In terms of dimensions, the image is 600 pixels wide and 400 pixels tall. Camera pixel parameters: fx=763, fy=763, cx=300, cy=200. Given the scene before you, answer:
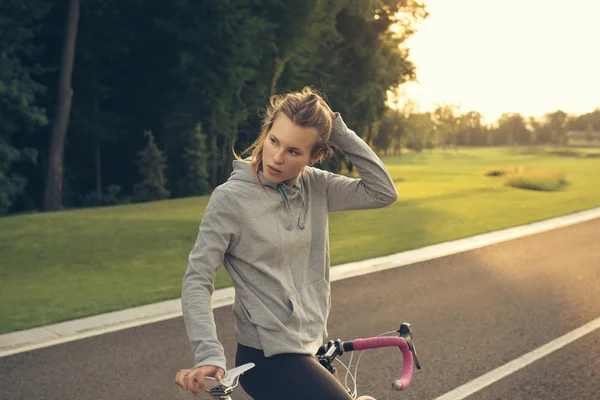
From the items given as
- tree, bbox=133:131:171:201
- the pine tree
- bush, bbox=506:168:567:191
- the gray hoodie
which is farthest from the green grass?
the gray hoodie

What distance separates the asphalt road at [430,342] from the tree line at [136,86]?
19185 mm

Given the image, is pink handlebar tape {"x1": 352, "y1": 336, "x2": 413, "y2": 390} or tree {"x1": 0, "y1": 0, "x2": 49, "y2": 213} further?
tree {"x1": 0, "y1": 0, "x2": 49, "y2": 213}

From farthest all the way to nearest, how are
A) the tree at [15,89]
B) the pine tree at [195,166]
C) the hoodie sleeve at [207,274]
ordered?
the pine tree at [195,166]
the tree at [15,89]
the hoodie sleeve at [207,274]

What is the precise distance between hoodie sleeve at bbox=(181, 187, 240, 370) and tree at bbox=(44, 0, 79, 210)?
86.1ft

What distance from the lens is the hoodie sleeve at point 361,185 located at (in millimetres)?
3061

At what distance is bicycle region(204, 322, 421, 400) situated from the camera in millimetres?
2281

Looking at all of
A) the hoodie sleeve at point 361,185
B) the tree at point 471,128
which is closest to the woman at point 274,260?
the hoodie sleeve at point 361,185

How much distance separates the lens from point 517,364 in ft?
22.3

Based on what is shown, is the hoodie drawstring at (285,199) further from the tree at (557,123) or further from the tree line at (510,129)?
the tree at (557,123)

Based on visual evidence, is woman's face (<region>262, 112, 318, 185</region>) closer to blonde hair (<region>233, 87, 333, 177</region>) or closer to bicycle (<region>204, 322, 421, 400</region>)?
blonde hair (<region>233, 87, 333, 177</region>)

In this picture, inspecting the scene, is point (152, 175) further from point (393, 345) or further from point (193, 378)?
point (193, 378)

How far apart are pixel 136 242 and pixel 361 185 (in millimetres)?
11960

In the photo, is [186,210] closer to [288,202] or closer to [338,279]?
[338,279]

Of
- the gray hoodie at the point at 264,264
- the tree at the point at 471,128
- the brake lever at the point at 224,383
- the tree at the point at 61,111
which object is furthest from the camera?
the tree at the point at 471,128
